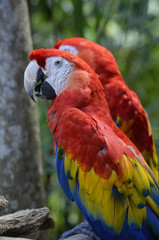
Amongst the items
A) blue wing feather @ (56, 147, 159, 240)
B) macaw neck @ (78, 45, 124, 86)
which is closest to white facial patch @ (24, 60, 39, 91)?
blue wing feather @ (56, 147, 159, 240)

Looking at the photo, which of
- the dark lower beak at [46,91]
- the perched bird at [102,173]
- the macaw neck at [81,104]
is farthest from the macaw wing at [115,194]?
the dark lower beak at [46,91]

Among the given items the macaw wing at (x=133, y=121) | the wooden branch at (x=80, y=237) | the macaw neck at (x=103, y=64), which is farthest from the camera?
the macaw neck at (x=103, y=64)

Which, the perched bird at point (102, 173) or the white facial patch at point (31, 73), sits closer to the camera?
the perched bird at point (102, 173)

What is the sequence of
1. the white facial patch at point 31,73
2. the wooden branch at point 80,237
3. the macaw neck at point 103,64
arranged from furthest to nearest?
the macaw neck at point 103,64, the white facial patch at point 31,73, the wooden branch at point 80,237

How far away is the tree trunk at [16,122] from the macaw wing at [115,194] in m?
0.44

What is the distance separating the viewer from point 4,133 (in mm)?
1458

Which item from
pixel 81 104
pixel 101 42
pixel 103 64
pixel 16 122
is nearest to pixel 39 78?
pixel 81 104

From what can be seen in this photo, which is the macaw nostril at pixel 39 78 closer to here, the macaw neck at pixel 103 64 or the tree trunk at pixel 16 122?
the tree trunk at pixel 16 122

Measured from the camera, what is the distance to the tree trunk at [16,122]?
145 cm

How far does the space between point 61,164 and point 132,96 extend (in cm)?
63

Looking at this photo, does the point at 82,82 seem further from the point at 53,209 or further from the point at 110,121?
the point at 53,209

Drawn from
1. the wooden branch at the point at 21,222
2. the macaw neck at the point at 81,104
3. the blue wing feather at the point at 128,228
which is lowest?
the blue wing feather at the point at 128,228

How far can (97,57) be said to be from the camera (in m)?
1.75

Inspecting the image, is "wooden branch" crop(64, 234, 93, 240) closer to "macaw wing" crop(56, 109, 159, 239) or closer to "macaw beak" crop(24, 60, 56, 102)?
"macaw wing" crop(56, 109, 159, 239)
